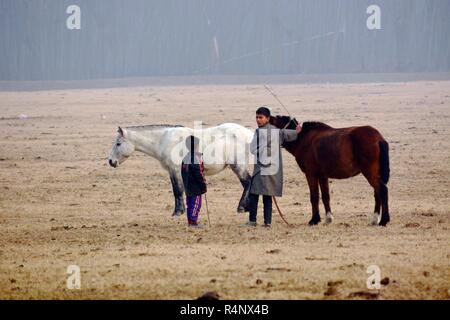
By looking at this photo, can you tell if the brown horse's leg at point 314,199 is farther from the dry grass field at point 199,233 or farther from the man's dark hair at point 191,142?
the man's dark hair at point 191,142

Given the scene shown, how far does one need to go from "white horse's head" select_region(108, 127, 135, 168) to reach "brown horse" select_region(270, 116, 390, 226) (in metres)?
2.40

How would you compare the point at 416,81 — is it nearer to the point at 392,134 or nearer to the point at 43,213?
the point at 392,134

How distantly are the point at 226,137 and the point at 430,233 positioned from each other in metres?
3.00

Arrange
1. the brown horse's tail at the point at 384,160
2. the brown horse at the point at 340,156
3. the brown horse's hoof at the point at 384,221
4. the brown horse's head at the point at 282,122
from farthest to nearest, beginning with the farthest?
the brown horse's head at the point at 282,122
the brown horse's hoof at the point at 384,221
the brown horse at the point at 340,156
the brown horse's tail at the point at 384,160

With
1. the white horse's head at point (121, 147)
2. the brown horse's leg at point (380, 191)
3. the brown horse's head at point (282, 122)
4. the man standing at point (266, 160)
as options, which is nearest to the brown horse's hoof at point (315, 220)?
the man standing at point (266, 160)

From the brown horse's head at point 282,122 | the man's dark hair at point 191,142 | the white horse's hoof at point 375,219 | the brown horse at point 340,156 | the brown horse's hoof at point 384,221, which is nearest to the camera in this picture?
the brown horse at point 340,156

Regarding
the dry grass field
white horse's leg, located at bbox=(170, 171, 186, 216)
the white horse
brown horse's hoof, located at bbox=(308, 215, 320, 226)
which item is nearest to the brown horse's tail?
the dry grass field

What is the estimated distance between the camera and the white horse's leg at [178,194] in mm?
12664

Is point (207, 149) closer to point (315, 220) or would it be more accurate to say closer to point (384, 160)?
point (315, 220)

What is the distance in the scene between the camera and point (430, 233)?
35.4 feet

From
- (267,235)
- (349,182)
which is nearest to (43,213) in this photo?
(267,235)

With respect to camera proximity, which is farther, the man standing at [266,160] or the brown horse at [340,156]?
the man standing at [266,160]

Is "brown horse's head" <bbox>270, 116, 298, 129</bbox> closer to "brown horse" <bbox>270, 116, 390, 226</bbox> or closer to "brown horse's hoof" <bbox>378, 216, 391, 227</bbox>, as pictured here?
"brown horse" <bbox>270, 116, 390, 226</bbox>

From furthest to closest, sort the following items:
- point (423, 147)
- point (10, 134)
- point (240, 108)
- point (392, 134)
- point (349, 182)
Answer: point (240, 108) → point (10, 134) → point (392, 134) → point (423, 147) → point (349, 182)
